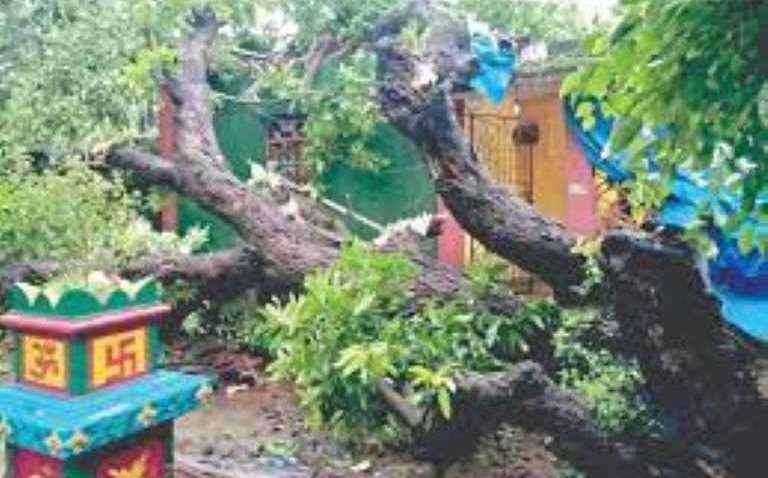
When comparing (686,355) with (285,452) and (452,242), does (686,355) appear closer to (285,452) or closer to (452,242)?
(285,452)

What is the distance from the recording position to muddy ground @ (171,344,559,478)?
6.36 metres

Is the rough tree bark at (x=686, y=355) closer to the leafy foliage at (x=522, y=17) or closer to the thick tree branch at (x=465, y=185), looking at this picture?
the thick tree branch at (x=465, y=185)

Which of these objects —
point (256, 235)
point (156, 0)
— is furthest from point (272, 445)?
point (156, 0)

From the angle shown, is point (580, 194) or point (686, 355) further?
point (580, 194)

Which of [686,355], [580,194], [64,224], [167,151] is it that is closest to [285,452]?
[686,355]

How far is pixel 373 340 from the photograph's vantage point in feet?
19.8

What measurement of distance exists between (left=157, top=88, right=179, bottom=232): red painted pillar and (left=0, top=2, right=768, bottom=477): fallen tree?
2308mm

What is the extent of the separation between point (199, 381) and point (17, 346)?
2.17 feet

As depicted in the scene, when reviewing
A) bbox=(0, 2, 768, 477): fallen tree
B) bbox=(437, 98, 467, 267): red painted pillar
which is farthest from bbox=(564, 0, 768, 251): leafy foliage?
bbox=(437, 98, 467, 267): red painted pillar

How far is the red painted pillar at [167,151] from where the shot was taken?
40.8 feet

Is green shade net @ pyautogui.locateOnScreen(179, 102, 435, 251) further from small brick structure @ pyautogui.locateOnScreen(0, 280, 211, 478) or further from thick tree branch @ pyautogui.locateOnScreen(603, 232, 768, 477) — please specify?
small brick structure @ pyautogui.locateOnScreen(0, 280, 211, 478)

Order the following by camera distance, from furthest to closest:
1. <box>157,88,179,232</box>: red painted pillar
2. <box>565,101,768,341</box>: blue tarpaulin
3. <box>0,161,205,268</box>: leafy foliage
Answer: <box>157,88,179,232</box>: red painted pillar, <box>0,161,205,268</box>: leafy foliage, <box>565,101,768,341</box>: blue tarpaulin

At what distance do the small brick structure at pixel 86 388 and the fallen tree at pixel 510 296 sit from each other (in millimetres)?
2195

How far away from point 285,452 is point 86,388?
3691 mm
